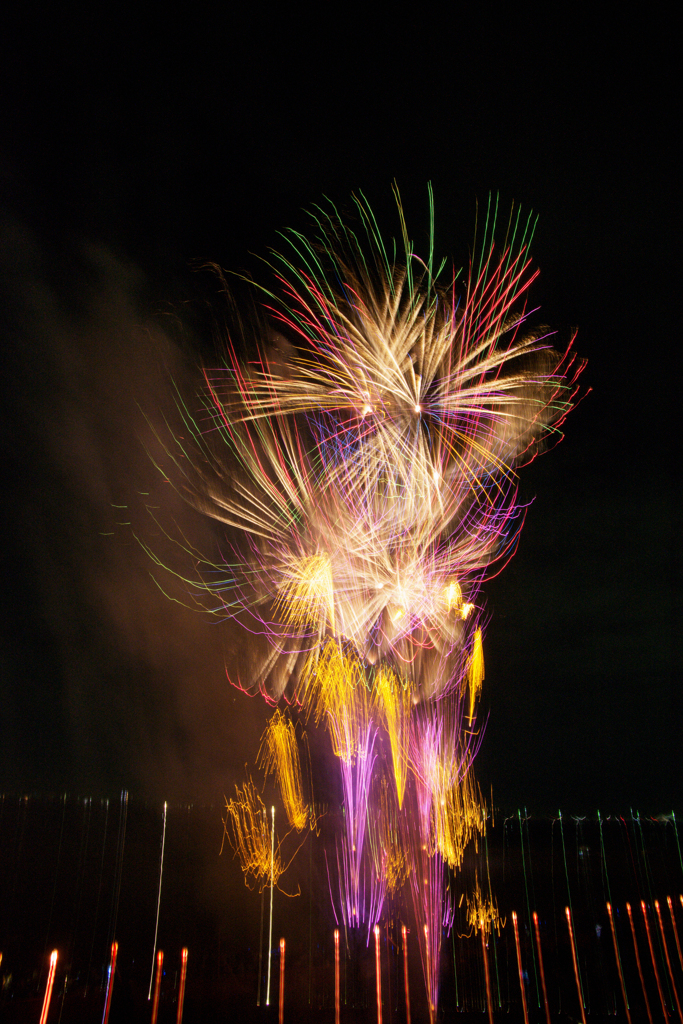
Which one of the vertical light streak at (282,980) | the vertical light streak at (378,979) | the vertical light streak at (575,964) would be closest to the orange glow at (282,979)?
the vertical light streak at (282,980)

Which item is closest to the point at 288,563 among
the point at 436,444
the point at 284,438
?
the point at 284,438

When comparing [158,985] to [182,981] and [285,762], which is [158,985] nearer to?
[182,981]

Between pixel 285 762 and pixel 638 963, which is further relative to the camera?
pixel 285 762

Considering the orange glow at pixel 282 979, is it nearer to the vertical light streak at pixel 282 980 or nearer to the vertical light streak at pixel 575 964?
the vertical light streak at pixel 282 980

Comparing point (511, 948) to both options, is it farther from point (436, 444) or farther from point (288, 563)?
point (436, 444)

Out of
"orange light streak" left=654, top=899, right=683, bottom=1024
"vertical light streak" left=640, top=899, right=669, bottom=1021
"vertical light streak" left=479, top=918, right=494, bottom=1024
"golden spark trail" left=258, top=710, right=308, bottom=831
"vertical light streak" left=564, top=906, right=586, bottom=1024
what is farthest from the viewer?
"golden spark trail" left=258, top=710, right=308, bottom=831

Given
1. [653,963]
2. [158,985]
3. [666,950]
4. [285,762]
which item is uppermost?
[285,762]

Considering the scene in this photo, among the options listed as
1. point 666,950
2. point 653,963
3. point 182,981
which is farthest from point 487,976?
point 666,950

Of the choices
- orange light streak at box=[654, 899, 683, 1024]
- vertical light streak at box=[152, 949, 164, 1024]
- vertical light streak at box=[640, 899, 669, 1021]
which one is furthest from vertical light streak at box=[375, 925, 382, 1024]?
orange light streak at box=[654, 899, 683, 1024]

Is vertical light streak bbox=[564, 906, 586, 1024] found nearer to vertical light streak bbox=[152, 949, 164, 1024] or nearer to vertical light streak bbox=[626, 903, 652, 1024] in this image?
vertical light streak bbox=[626, 903, 652, 1024]

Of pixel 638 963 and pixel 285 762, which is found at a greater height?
pixel 285 762

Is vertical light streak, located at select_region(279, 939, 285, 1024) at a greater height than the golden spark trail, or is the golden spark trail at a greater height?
the golden spark trail
